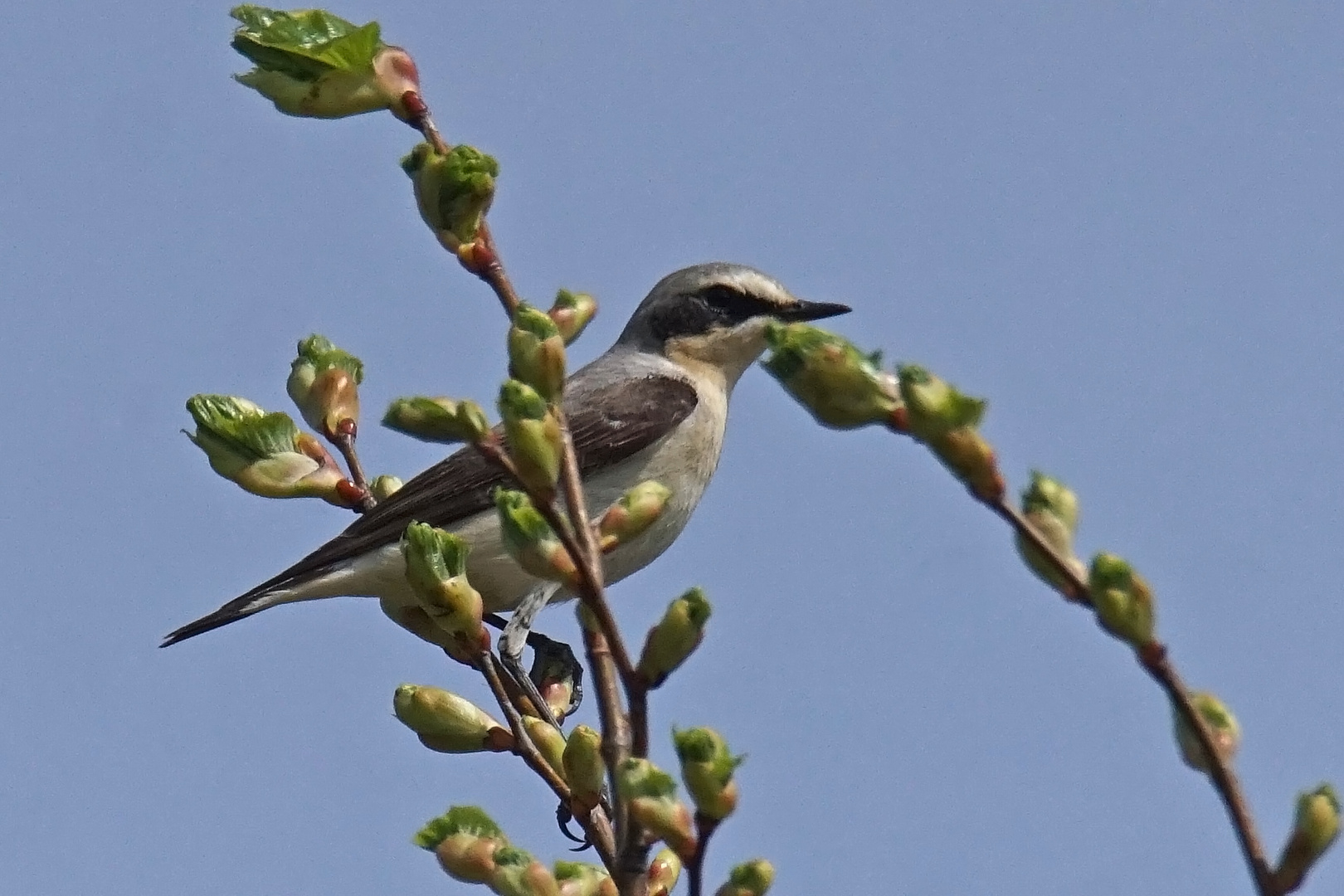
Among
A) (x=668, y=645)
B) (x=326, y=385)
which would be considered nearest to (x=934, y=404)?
(x=668, y=645)

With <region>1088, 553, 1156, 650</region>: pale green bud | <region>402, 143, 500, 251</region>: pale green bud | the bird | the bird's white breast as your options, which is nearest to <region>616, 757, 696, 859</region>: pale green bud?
<region>1088, 553, 1156, 650</region>: pale green bud

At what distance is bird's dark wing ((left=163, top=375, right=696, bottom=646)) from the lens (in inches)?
282

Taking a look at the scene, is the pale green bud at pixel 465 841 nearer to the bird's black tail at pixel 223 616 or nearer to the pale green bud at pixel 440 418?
the pale green bud at pixel 440 418

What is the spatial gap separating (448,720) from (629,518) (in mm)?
628

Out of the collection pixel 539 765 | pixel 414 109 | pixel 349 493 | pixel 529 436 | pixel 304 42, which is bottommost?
pixel 539 765

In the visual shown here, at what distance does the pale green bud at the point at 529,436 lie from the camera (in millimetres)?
2637

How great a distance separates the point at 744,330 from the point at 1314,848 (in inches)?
246

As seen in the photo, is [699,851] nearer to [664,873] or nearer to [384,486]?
[664,873]

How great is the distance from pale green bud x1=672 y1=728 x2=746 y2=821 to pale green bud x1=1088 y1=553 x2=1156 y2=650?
543 mm

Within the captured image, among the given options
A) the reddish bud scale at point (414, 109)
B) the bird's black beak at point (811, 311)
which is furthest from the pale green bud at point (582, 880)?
the bird's black beak at point (811, 311)

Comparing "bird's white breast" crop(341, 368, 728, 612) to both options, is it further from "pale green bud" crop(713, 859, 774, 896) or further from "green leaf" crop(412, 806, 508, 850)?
"pale green bud" crop(713, 859, 774, 896)

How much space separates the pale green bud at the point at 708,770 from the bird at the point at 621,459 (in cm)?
410

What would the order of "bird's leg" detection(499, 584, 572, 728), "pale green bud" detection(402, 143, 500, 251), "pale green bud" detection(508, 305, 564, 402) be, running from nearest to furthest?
"pale green bud" detection(508, 305, 564, 402)
"pale green bud" detection(402, 143, 500, 251)
"bird's leg" detection(499, 584, 572, 728)

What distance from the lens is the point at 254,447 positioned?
3.81m
